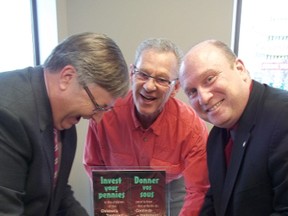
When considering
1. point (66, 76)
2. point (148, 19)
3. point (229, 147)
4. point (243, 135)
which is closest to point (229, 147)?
point (229, 147)

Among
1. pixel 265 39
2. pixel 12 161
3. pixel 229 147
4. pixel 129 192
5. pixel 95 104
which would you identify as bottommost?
pixel 129 192

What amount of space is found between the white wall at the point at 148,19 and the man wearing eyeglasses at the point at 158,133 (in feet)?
1.88

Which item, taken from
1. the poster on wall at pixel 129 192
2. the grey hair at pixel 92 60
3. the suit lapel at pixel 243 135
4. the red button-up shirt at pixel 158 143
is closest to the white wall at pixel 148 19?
the red button-up shirt at pixel 158 143

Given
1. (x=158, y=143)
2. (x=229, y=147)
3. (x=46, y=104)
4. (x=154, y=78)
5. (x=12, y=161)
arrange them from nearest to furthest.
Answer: (x=12, y=161) → (x=46, y=104) → (x=229, y=147) → (x=154, y=78) → (x=158, y=143)

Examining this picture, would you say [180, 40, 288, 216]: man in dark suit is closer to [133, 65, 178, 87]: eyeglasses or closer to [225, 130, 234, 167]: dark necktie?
[225, 130, 234, 167]: dark necktie

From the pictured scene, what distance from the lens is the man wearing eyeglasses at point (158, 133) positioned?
1.23m

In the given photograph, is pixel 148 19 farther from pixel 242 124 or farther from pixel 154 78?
pixel 242 124

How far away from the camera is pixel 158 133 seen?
4.37 feet

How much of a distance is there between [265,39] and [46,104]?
1.74 metres

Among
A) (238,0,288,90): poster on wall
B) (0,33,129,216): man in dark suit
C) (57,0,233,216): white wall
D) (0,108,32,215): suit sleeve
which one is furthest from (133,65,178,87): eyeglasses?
(238,0,288,90): poster on wall

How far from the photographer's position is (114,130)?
137 cm

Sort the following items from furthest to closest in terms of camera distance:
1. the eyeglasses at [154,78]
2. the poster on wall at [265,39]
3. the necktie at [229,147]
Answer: the poster on wall at [265,39]
the eyeglasses at [154,78]
the necktie at [229,147]

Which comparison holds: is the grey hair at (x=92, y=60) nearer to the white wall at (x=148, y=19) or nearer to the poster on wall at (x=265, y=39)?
the white wall at (x=148, y=19)

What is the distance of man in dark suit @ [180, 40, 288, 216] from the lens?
871mm
